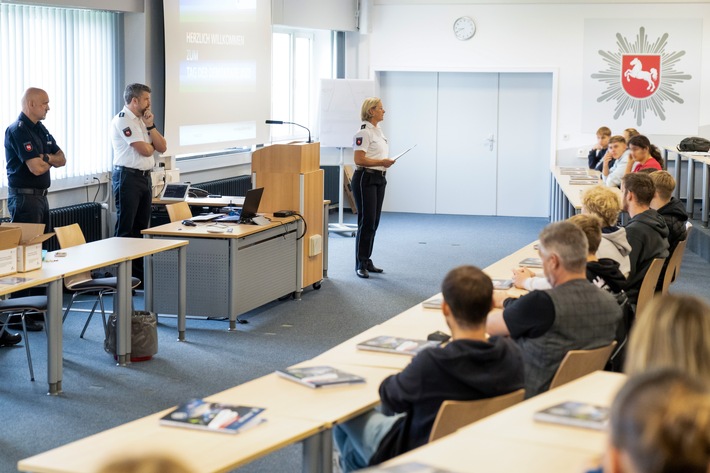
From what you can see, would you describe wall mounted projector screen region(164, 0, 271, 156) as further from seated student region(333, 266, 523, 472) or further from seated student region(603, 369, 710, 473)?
seated student region(603, 369, 710, 473)

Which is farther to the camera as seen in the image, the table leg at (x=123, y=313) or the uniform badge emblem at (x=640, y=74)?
the uniform badge emblem at (x=640, y=74)

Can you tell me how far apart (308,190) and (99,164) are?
2.09 metres

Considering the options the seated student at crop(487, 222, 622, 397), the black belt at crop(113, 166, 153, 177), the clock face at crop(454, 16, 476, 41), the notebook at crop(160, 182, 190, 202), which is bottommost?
the seated student at crop(487, 222, 622, 397)

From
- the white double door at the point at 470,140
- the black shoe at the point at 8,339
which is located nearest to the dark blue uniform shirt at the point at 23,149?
the black shoe at the point at 8,339

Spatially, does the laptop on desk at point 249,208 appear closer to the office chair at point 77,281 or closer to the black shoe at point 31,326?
the office chair at point 77,281

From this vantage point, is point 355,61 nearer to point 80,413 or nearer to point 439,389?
point 80,413

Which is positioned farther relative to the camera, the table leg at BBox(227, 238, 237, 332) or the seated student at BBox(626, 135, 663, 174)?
the seated student at BBox(626, 135, 663, 174)

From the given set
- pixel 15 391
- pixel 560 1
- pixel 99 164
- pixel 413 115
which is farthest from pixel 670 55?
pixel 15 391

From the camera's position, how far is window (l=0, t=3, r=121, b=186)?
7789mm

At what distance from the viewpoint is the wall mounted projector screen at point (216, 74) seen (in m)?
9.47

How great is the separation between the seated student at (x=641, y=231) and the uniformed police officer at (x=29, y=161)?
414 centimetres

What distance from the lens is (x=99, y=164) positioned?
9078 millimetres

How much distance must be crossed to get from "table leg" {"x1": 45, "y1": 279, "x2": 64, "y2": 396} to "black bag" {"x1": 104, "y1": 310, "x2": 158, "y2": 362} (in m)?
0.74

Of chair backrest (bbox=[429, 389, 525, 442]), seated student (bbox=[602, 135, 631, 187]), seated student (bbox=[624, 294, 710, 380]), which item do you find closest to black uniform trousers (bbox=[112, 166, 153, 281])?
seated student (bbox=[602, 135, 631, 187])
